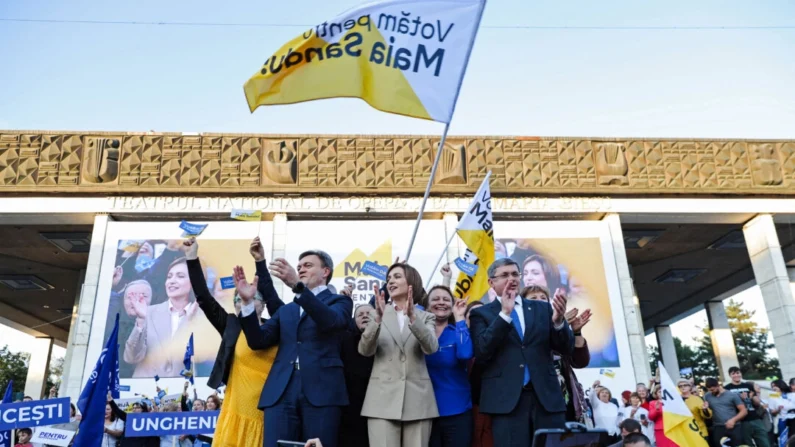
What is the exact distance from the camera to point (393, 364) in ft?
13.7

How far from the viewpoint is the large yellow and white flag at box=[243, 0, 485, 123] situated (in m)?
5.46

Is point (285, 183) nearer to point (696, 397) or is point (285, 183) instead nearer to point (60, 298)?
point (696, 397)

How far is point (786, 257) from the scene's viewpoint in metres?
24.8

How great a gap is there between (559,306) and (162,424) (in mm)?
5595

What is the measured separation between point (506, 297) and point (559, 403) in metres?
0.80

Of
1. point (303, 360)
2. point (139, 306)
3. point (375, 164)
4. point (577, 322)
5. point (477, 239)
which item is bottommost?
point (303, 360)

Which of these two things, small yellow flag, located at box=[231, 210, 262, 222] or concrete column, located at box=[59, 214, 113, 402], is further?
concrete column, located at box=[59, 214, 113, 402]

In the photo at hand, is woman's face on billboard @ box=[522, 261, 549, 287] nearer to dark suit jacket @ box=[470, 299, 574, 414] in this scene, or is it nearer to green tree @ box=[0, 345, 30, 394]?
dark suit jacket @ box=[470, 299, 574, 414]

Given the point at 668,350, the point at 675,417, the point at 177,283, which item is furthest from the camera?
the point at 668,350

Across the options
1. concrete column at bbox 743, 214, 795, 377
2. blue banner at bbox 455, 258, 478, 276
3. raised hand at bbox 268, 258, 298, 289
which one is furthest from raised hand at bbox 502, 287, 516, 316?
concrete column at bbox 743, 214, 795, 377

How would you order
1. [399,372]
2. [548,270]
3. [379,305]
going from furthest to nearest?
[548,270], [399,372], [379,305]

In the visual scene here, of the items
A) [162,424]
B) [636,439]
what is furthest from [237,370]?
[162,424]

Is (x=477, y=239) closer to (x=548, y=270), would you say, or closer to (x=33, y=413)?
(x=33, y=413)

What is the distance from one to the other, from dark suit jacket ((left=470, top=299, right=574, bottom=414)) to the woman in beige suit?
1.17 ft
